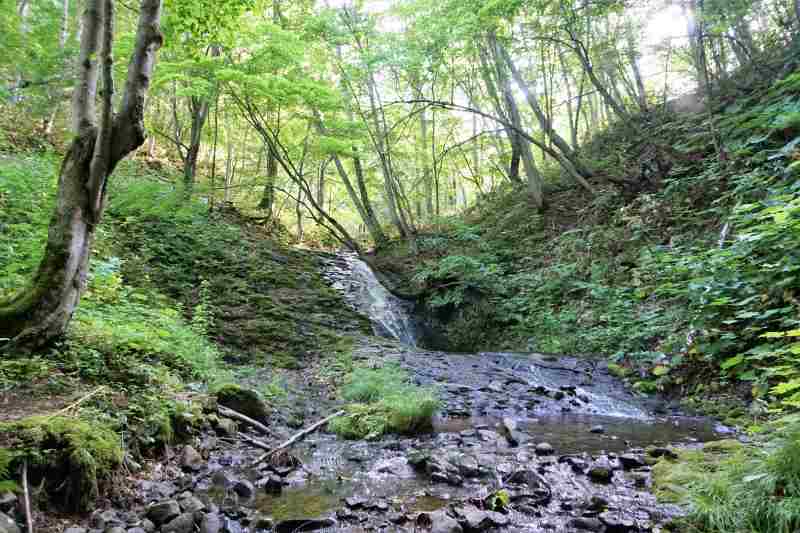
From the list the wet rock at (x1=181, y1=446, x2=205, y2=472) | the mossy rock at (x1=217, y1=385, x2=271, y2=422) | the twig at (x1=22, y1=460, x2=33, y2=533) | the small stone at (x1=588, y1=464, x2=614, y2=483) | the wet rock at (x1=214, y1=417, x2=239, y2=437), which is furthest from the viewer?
the mossy rock at (x1=217, y1=385, x2=271, y2=422)

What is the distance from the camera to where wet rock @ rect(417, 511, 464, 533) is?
3.07 m

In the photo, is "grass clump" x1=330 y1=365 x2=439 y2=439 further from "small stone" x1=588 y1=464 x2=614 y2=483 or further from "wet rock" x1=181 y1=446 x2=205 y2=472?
"small stone" x1=588 y1=464 x2=614 y2=483

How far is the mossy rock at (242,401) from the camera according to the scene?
232 inches

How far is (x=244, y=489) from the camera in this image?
3.84m

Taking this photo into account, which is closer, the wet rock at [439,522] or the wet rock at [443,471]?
the wet rock at [439,522]

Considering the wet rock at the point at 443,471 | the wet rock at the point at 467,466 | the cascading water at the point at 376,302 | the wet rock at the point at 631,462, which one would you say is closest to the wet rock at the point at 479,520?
the wet rock at the point at 443,471

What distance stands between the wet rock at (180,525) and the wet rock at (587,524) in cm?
252

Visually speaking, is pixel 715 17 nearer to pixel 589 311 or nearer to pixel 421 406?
pixel 589 311

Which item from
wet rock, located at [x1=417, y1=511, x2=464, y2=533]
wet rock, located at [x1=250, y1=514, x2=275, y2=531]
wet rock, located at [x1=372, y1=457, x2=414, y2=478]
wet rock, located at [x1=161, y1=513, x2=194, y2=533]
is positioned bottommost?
wet rock, located at [x1=417, y1=511, x2=464, y2=533]

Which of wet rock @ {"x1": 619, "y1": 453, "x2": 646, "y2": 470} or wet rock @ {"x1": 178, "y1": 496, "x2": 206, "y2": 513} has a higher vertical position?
wet rock @ {"x1": 178, "y1": 496, "x2": 206, "y2": 513}

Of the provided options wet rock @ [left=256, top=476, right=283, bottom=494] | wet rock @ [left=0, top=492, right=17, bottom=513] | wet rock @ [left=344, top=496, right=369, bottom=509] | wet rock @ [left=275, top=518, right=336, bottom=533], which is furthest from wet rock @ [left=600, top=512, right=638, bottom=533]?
wet rock @ [left=0, top=492, right=17, bottom=513]

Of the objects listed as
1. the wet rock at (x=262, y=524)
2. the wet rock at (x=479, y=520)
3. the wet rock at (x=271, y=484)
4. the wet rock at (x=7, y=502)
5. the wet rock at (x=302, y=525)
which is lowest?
the wet rock at (x=479, y=520)

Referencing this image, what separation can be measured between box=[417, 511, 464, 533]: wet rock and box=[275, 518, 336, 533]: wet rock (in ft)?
2.07

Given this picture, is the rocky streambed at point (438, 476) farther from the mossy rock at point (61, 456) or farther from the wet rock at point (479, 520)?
the mossy rock at point (61, 456)
